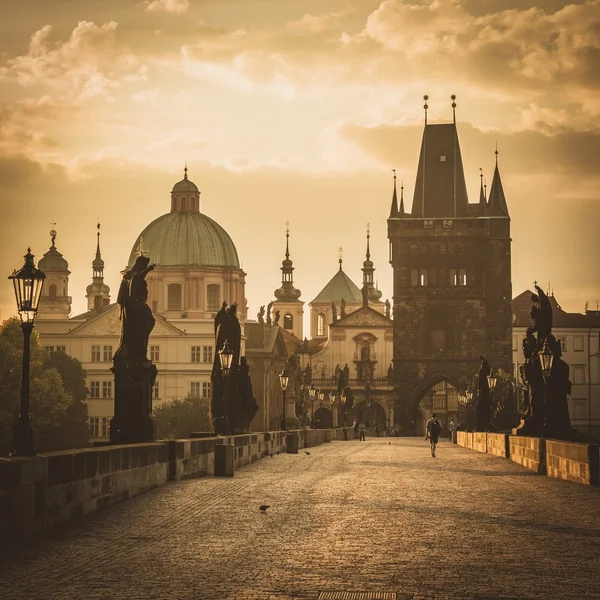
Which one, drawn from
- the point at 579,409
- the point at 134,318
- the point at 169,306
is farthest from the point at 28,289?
the point at 169,306

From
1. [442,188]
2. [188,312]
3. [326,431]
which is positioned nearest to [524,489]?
[326,431]

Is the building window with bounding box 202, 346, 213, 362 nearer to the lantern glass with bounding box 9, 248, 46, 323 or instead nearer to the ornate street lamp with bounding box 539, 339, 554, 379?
the ornate street lamp with bounding box 539, 339, 554, 379

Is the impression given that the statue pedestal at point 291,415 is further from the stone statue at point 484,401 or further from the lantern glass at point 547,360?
the lantern glass at point 547,360

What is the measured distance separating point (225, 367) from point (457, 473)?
402 inches

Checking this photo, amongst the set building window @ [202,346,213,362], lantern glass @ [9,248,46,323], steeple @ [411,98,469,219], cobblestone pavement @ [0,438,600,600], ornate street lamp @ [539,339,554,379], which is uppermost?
steeple @ [411,98,469,219]

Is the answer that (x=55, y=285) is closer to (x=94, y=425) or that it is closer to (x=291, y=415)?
(x=94, y=425)

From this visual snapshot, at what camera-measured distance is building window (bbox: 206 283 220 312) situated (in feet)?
516

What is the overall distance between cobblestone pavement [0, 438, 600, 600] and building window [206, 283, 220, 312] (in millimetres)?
135148

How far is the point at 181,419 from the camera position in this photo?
115m

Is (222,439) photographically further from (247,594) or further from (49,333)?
(49,333)

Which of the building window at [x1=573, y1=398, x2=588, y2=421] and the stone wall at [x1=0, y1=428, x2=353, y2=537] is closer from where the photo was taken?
the stone wall at [x1=0, y1=428, x2=353, y2=537]

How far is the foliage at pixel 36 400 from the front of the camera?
78644mm

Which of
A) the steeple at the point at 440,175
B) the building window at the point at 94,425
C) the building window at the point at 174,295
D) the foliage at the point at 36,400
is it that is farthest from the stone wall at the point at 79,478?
the building window at the point at 174,295

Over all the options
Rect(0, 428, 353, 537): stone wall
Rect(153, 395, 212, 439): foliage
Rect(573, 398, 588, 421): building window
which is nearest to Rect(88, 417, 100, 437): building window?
Rect(153, 395, 212, 439): foliage
